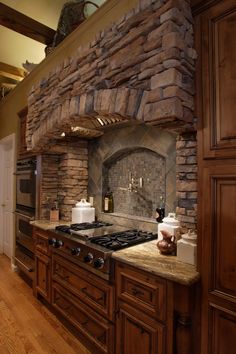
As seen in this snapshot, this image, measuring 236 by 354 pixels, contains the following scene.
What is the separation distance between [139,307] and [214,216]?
2.58 feet

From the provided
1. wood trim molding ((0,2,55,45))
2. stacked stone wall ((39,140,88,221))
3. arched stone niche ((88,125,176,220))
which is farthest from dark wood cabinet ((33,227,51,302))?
wood trim molding ((0,2,55,45))

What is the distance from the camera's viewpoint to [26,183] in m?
3.42

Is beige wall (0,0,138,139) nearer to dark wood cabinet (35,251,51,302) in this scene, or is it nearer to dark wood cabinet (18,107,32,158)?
dark wood cabinet (18,107,32,158)

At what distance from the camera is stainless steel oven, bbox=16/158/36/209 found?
10.6ft

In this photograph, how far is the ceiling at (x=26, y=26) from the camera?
323 centimetres

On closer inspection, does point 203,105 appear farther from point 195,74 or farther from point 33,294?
point 33,294

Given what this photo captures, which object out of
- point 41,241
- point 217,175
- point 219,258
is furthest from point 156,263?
point 41,241

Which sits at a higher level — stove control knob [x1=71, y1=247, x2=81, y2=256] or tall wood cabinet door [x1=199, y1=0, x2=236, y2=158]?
tall wood cabinet door [x1=199, y1=0, x2=236, y2=158]

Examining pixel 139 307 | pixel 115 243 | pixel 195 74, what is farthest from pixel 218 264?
pixel 195 74

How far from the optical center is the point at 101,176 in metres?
3.02

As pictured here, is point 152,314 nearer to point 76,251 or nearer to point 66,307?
point 76,251

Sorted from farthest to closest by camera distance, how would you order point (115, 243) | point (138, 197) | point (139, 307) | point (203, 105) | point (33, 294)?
point (33, 294) → point (138, 197) → point (115, 243) → point (139, 307) → point (203, 105)

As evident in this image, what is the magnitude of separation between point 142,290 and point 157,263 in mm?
201

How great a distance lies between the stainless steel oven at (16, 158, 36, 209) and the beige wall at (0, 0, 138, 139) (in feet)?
3.04
